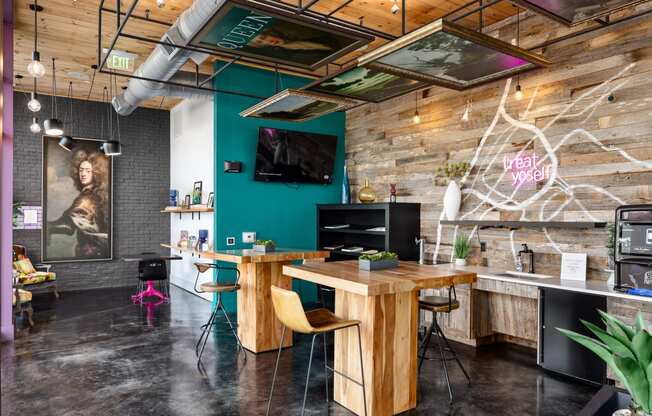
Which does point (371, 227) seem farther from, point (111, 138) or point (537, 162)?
point (111, 138)

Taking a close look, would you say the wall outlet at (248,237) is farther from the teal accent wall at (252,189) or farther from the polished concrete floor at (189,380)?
the polished concrete floor at (189,380)

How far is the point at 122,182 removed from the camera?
8789 mm

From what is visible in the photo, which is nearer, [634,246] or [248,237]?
[634,246]

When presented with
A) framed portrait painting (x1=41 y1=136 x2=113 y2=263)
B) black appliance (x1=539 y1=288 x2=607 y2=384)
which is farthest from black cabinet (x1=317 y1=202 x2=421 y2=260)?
framed portrait painting (x1=41 y1=136 x2=113 y2=263)

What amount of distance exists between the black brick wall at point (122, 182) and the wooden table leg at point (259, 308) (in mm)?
4993

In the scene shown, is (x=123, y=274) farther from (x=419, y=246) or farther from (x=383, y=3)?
(x=383, y=3)

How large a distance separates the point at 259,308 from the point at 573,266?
3.04 meters

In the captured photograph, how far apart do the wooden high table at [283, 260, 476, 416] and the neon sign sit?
1.86m

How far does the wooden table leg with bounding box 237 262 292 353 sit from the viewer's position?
4621 mm

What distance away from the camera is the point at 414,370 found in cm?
337

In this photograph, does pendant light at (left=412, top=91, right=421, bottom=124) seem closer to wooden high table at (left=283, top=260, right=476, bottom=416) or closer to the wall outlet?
the wall outlet

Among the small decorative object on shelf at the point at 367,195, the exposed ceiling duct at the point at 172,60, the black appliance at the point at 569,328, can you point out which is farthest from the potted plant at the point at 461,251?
the exposed ceiling duct at the point at 172,60

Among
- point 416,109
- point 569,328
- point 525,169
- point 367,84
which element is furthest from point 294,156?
point 569,328

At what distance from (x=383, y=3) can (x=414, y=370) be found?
356 cm
